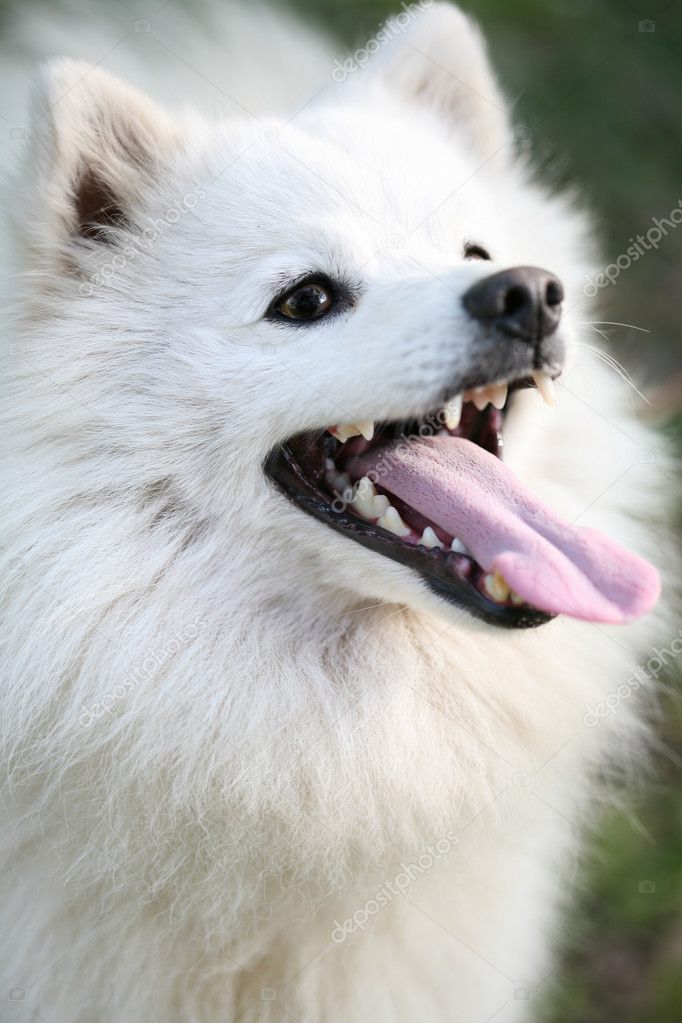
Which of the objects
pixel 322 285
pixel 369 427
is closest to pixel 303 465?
pixel 369 427

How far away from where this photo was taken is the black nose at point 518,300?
82.4 inches

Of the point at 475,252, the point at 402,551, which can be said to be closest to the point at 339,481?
the point at 402,551

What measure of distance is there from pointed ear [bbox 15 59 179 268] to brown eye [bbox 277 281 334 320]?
49 cm

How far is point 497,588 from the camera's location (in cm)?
215

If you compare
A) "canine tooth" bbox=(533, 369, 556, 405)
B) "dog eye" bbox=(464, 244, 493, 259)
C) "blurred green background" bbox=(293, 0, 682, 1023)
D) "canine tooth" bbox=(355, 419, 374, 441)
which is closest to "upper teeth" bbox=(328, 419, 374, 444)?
"canine tooth" bbox=(355, 419, 374, 441)

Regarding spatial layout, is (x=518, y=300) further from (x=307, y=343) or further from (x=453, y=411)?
(x=307, y=343)

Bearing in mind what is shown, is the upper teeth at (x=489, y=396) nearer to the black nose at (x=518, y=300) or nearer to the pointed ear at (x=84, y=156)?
the black nose at (x=518, y=300)

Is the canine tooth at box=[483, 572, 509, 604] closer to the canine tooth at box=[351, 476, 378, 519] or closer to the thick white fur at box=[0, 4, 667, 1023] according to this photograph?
the thick white fur at box=[0, 4, 667, 1023]

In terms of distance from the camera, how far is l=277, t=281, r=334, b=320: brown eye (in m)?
2.30

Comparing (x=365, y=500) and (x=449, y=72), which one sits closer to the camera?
(x=365, y=500)

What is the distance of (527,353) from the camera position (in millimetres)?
2193

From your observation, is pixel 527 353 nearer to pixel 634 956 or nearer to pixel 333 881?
pixel 333 881

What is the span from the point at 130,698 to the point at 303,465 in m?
0.63

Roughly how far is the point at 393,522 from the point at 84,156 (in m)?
1.08
